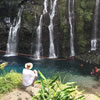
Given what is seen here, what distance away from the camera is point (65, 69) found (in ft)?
39.9

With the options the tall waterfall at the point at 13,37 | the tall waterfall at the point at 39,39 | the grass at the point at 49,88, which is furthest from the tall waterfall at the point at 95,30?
the grass at the point at 49,88

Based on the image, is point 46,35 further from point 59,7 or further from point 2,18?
point 2,18

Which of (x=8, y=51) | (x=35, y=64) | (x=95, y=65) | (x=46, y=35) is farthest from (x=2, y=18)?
(x=95, y=65)

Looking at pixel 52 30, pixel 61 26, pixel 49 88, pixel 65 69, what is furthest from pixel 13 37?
pixel 49 88

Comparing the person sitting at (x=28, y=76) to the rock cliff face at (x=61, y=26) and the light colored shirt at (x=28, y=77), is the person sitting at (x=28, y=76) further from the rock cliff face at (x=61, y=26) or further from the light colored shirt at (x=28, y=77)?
the rock cliff face at (x=61, y=26)

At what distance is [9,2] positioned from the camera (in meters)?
17.2

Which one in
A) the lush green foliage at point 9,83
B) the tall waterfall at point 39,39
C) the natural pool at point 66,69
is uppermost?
the tall waterfall at point 39,39

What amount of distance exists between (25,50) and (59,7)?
5.78m

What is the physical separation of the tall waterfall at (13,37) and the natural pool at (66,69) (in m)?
1.79

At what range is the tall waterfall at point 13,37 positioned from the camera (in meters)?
16.5

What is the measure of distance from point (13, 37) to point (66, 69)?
7557 millimetres

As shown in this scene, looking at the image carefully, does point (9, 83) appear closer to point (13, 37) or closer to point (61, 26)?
point (61, 26)

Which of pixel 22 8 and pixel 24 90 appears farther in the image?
pixel 22 8

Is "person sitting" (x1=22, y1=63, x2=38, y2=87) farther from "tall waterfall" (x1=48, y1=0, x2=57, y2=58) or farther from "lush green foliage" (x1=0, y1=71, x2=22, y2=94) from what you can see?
"tall waterfall" (x1=48, y1=0, x2=57, y2=58)
